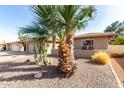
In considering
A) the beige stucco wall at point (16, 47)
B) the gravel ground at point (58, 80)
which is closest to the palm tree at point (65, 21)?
the gravel ground at point (58, 80)

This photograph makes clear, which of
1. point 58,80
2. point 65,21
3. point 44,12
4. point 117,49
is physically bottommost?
point 58,80

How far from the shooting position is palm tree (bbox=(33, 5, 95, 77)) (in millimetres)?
8052

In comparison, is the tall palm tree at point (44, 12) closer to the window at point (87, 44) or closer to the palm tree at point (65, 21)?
the palm tree at point (65, 21)

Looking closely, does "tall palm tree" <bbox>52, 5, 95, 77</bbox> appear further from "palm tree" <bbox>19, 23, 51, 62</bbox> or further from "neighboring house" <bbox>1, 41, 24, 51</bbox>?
"neighboring house" <bbox>1, 41, 24, 51</bbox>

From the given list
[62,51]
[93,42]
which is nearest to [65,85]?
[62,51]

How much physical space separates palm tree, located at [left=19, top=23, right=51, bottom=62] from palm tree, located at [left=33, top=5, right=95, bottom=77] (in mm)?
1780

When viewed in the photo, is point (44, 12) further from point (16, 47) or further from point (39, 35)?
point (16, 47)

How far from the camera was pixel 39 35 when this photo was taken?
11.6 m

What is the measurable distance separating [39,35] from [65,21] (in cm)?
378

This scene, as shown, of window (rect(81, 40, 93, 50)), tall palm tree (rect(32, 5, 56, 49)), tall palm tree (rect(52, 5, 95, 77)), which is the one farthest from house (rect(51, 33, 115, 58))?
tall palm tree (rect(32, 5, 56, 49))

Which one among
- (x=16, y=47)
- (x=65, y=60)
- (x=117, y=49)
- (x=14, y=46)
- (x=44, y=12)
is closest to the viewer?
(x=65, y=60)

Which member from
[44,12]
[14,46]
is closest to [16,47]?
[14,46]

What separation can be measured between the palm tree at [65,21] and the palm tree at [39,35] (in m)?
1.78
